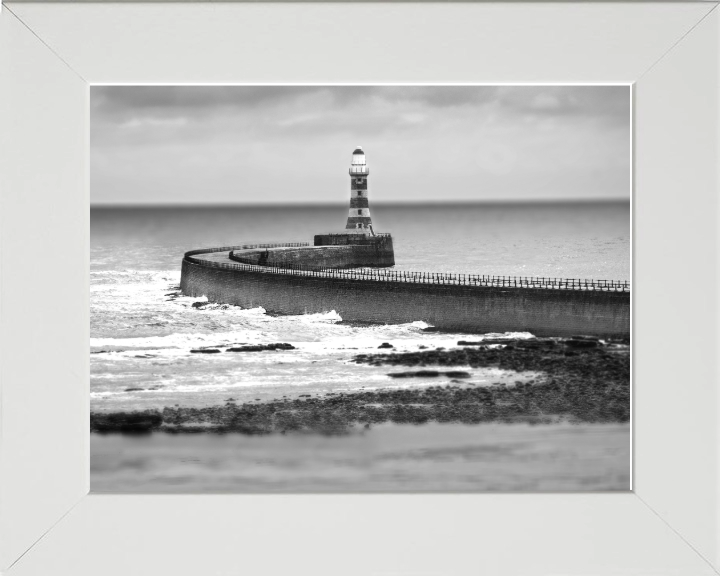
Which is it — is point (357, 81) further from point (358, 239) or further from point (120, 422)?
point (120, 422)

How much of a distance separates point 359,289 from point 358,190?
0.75 m

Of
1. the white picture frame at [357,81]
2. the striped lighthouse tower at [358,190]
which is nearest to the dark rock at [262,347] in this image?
the striped lighthouse tower at [358,190]

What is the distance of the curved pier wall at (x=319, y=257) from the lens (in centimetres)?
645

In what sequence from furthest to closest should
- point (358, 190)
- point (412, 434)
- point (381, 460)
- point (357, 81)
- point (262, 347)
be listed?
point (358, 190)
point (262, 347)
point (412, 434)
point (381, 460)
point (357, 81)

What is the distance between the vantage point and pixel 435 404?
5.82 metres

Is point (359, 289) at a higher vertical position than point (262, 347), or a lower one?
higher

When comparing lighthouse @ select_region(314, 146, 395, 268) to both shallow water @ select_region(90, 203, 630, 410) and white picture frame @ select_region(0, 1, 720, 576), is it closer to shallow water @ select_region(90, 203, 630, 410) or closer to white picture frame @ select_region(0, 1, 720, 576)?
shallow water @ select_region(90, 203, 630, 410)

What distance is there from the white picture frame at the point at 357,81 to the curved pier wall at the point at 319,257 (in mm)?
2082

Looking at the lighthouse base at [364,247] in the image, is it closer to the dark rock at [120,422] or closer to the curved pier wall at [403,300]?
the curved pier wall at [403,300]

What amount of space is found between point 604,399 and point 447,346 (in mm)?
1094

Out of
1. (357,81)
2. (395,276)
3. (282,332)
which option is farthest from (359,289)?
(357,81)
